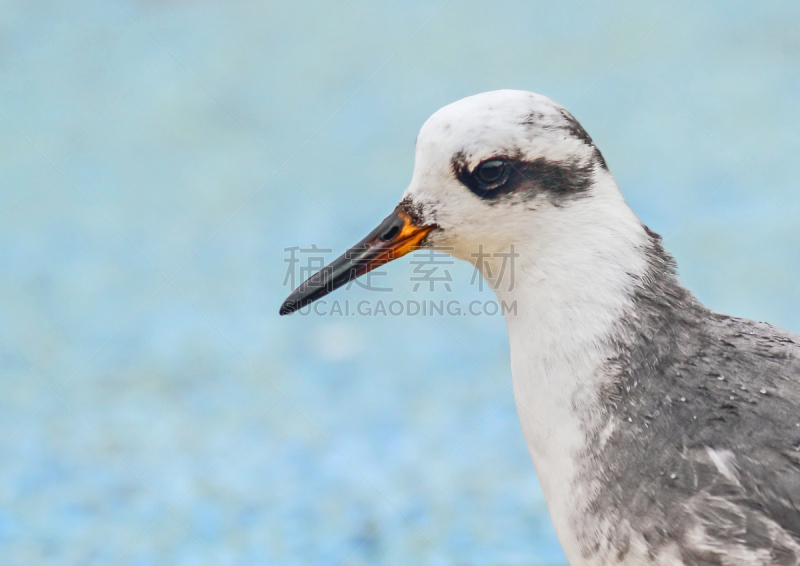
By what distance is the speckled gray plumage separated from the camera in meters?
1.48

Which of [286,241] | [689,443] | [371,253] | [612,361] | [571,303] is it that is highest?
[286,241]

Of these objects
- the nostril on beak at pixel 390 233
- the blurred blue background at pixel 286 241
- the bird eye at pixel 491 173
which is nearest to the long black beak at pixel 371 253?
the nostril on beak at pixel 390 233

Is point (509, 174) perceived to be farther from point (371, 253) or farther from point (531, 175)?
point (371, 253)

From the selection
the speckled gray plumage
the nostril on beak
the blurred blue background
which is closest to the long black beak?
the nostril on beak

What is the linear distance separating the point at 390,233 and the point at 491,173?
0.80 feet

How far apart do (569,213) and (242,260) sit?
3284 millimetres

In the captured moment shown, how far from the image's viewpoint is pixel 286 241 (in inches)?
185

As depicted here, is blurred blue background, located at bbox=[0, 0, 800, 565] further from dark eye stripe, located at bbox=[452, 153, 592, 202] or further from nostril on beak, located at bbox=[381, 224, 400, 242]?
dark eye stripe, located at bbox=[452, 153, 592, 202]

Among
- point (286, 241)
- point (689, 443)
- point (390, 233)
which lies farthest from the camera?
point (286, 241)

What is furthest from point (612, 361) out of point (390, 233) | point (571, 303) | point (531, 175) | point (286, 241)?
point (286, 241)

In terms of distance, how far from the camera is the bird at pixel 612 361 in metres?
1.50

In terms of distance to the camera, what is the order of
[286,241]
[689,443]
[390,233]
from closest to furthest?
[689,443] < [390,233] < [286,241]

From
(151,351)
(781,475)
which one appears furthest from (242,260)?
(781,475)

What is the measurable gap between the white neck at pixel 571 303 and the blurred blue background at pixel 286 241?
1735 millimetres
